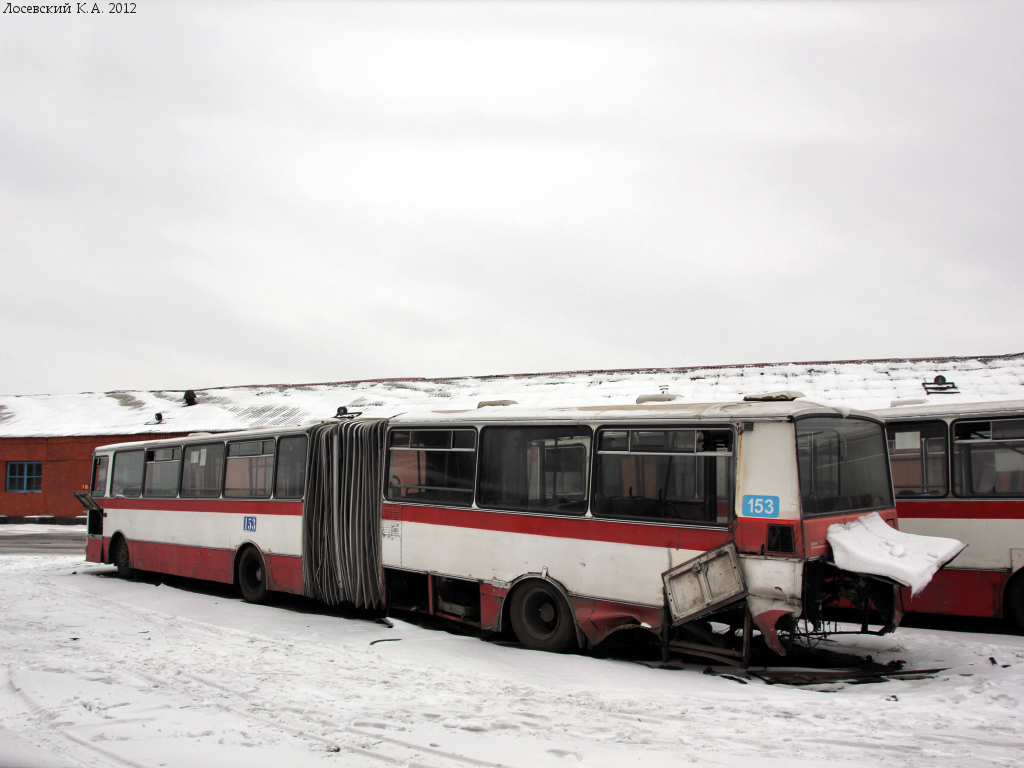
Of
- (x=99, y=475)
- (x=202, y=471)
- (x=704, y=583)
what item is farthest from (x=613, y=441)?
(x=99, y=475)

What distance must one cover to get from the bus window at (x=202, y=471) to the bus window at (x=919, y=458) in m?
11.1

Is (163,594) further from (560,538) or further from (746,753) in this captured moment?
(746,753)

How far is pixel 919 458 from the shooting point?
10.1m

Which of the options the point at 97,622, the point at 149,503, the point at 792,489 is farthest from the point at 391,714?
the point at 149,503

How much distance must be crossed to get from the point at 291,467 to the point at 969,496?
9.81 metres

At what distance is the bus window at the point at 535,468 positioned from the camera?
8.71 meters

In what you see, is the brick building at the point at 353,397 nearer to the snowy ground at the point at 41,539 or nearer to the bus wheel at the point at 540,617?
the snowy ground at the point at 41,539

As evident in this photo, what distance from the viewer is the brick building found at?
27.7m

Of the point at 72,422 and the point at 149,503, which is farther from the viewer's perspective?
the point at 72,422

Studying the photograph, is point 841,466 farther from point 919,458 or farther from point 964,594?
point 964,594

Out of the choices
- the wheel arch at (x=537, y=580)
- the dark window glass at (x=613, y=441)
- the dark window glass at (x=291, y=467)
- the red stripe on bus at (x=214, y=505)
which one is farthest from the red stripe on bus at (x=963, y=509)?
the red stripe on bus at (x=214, y=505)

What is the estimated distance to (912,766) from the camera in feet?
15.6

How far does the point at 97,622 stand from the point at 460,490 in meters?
5.07


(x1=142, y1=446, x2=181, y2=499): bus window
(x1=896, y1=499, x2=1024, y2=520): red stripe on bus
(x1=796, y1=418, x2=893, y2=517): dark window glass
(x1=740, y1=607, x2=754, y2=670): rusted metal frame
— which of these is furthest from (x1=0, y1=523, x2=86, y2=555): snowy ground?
(x1=896, y1=499, x2=1024, y2=520): red stripe on bus
